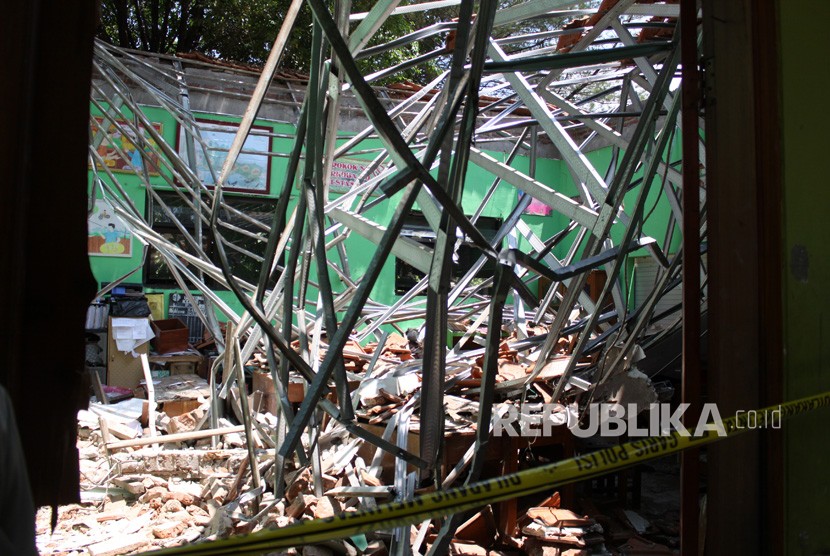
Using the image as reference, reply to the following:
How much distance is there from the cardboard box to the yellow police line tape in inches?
387

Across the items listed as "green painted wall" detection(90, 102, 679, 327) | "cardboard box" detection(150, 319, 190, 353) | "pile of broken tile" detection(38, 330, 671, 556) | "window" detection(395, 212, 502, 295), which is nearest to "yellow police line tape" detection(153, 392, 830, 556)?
"pile of broken tile" detection(38, 330, 671, 556)

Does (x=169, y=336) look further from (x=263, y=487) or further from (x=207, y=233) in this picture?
(x=263, y=487)

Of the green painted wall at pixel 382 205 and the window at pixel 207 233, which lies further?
the window at pixel 207 233

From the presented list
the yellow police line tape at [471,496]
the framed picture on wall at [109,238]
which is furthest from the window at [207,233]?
the yellow police line tape at [471,496]

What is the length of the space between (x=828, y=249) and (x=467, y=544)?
2.94m

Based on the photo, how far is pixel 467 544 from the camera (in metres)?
4.34

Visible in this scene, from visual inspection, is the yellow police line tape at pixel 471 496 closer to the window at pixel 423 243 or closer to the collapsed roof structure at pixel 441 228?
the collapsed roof structure at pixel 441 228

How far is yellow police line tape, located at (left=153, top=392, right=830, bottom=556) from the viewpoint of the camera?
4.39ft

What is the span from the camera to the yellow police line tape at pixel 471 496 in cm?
134

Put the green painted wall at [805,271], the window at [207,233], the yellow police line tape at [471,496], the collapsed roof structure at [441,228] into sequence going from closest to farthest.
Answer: the yellow police line tape at [471,496], the green painted wall at [805,271], the collapsed roof structure at [441,228], the window at [207,233]

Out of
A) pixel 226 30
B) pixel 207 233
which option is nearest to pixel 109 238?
pixel 207 233

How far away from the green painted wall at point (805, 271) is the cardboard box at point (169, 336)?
988 cm

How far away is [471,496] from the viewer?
1.61 metres

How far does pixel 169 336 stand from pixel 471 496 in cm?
1000
